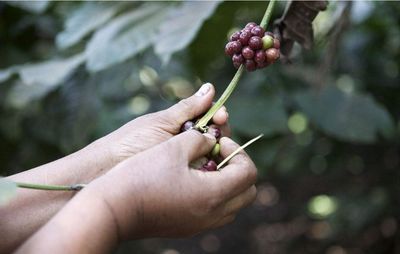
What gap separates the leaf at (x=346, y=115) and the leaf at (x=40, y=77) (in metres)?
0.57

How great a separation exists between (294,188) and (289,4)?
146cm

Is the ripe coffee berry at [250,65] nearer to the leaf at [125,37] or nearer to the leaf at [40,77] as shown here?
→ the leaf at [125,37]

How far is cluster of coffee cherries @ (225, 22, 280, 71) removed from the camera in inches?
34.2

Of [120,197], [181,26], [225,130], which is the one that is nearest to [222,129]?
[225,130]

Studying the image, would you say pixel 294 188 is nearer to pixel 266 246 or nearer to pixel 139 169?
pixel 266 246

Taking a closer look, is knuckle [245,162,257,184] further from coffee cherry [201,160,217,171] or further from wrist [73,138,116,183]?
wrist [73,138,116,183]

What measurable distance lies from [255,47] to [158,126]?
174 mm

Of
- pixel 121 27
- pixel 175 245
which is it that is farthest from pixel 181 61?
pixel 175 245

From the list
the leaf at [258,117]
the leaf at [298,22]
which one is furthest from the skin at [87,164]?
the leaf at [258,117]

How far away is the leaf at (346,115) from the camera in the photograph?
1.56 m

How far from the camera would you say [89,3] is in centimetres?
148

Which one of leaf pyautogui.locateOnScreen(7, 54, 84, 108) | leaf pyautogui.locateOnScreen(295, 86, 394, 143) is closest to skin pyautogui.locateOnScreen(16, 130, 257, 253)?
leaf pyautogui.locateOnScreen(7, 54, 84, 108)

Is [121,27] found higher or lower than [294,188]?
higher

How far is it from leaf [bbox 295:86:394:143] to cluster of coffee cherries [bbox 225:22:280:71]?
70cm
